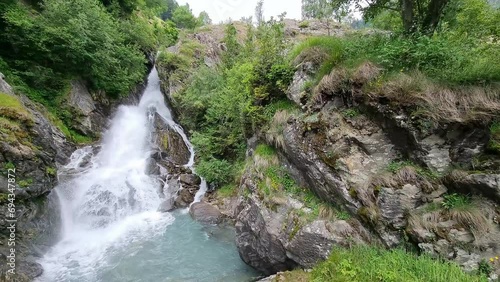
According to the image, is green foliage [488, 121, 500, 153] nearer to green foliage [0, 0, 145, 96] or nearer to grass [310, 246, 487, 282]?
grass [310, 246, 487, 282]

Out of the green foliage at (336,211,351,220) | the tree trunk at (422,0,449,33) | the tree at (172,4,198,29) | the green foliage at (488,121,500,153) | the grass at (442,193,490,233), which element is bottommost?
the green foliage at (336,211,351,220)

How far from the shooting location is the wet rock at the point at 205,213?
11945mm

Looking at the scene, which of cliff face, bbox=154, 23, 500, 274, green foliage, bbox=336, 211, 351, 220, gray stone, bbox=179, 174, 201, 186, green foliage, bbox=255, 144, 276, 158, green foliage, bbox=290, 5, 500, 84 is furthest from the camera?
gray stone, bbox=179, 174, 201, 186

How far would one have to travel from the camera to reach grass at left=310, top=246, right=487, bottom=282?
14.0 feet

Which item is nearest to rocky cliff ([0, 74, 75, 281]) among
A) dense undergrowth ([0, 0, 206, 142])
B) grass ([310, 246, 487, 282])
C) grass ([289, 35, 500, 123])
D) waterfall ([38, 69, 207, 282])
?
waterfall ([38, 69, 207, 282])

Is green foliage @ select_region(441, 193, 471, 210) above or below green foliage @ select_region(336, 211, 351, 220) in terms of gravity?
above

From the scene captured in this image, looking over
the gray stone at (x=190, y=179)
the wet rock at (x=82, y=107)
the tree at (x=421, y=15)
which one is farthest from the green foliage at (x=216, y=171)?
the tree at (x=421, y=15)

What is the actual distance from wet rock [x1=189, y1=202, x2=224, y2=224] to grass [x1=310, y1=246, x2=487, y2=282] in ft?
23.4

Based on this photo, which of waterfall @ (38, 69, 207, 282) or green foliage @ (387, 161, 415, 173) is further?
waterfall @ (38, 69, 207, 282)

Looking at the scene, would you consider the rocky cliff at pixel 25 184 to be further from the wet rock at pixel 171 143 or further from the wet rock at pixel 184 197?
the wet rock at pixel 171 143

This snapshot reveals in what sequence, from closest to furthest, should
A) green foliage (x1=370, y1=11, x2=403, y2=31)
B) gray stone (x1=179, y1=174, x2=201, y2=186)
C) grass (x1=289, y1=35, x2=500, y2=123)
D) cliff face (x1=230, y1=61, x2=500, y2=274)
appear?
cliff face (x1=230, y1=61, x2=500, y2=274)
grass (x1=289, y1=35, x2=500, y2=123)
green foliage (x1=370, y1=11, x2=403, y2=31)
gray stone (x1=179, y1=174, x2=201, y2=186)

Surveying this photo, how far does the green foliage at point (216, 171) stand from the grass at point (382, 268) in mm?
8714

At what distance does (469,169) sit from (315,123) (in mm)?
3341

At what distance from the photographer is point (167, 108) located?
69.7ft
